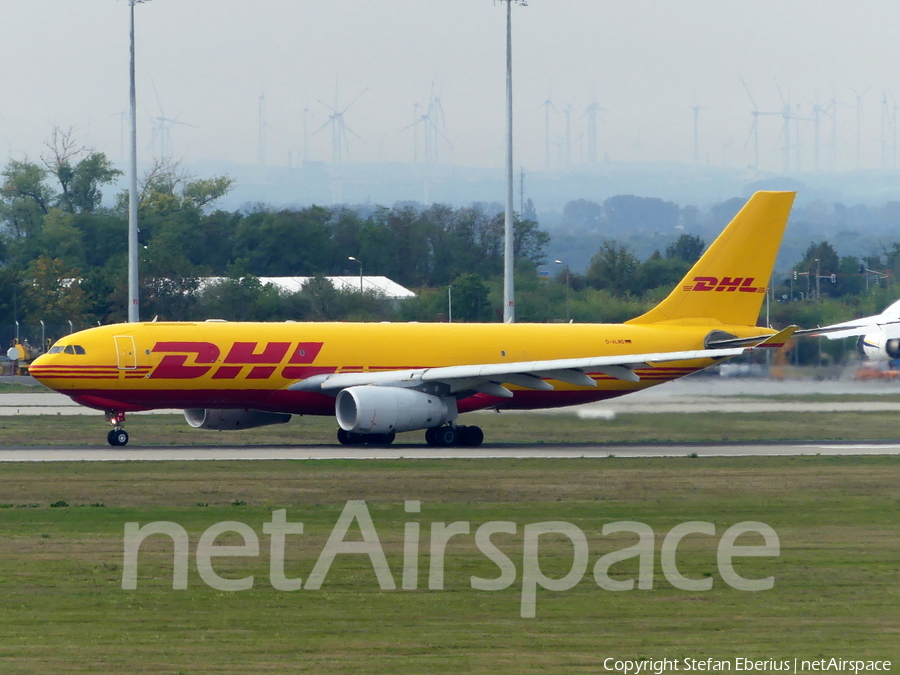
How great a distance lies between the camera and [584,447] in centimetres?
3703

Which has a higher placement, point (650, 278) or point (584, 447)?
point (650, 278)

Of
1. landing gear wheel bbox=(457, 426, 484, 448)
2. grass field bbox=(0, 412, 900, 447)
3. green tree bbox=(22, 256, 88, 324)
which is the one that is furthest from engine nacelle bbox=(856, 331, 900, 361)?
green tree bbox=(22, 256, 88, 324)

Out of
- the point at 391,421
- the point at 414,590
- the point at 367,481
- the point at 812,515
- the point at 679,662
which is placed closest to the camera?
the point at 679,662

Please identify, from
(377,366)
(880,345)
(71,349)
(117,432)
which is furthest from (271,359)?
(880,345)

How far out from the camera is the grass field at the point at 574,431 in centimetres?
3912

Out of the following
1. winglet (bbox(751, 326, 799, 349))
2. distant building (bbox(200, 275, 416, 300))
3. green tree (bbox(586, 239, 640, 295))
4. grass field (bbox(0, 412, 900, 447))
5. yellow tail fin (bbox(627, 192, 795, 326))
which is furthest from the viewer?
green tree (bbox(586, 239, 640, 295))

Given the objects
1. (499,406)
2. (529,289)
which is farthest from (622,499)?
(529,289)

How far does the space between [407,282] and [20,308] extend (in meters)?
38.3

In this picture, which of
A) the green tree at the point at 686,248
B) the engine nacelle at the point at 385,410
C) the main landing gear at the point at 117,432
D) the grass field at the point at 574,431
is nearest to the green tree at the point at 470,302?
the grass field at the point at 574,431

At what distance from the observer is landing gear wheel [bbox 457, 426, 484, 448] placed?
37.9 metres

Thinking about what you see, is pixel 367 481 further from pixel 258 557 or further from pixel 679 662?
pixel 679 662

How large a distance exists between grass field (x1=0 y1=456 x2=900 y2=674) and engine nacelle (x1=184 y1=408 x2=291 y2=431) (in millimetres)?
10800

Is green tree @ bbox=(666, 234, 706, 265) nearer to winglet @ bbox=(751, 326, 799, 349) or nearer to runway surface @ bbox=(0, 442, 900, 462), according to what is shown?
winglet @ bbox=(751, 326, 799, 349)

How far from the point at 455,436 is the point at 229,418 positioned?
673 cm
